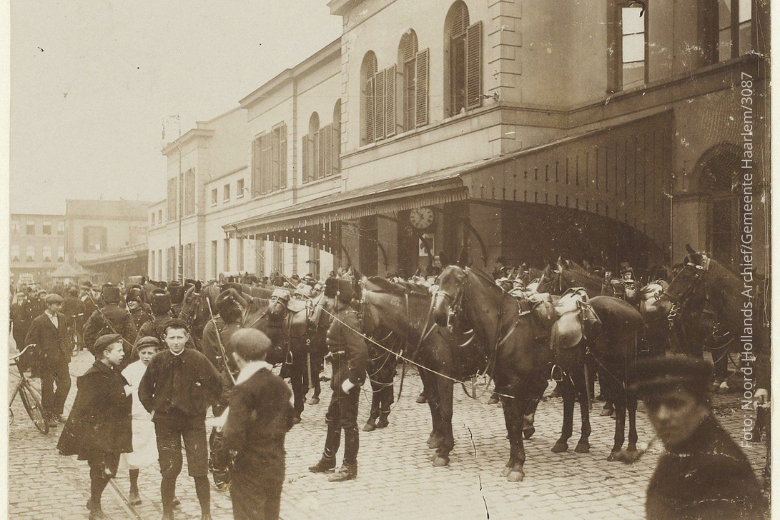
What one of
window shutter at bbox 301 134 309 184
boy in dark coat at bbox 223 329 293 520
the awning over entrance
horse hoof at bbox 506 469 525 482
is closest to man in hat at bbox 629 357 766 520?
horse hoof at bbox 506 469 525 482

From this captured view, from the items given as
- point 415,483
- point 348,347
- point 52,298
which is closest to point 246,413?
point 348,347

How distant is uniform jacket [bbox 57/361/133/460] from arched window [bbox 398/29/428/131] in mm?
6204

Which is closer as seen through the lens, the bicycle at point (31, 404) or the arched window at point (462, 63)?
the bicycle at point (31, 404)

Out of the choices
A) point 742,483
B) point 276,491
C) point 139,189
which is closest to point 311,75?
point 139,189

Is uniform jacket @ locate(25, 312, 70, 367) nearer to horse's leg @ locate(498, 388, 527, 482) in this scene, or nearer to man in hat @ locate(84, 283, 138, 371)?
man in hat @ locate(84, 283, 138, 371)

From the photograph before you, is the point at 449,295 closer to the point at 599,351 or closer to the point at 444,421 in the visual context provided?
the point at 444,421

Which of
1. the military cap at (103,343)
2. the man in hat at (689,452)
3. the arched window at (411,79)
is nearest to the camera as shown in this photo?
the man in hat at (689,452)

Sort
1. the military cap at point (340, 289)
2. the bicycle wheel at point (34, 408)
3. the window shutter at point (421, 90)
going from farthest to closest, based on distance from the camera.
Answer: the window shutter at point (421, 90) → the bicycle wheel at point (34, 408) → the military cap at point (340, 289)

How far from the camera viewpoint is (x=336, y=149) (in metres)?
9.38

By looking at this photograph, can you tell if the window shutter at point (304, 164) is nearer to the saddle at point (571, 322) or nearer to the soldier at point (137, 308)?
the soldier at point (137, 308)

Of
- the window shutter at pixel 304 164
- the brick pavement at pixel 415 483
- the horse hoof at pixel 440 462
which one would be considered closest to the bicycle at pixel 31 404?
the brick pavement at pixel 415 483

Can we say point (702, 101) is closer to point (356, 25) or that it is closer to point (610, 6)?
point (610, 6)

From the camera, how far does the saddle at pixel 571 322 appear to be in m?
7.57

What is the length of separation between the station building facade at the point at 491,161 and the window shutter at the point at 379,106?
4cm
